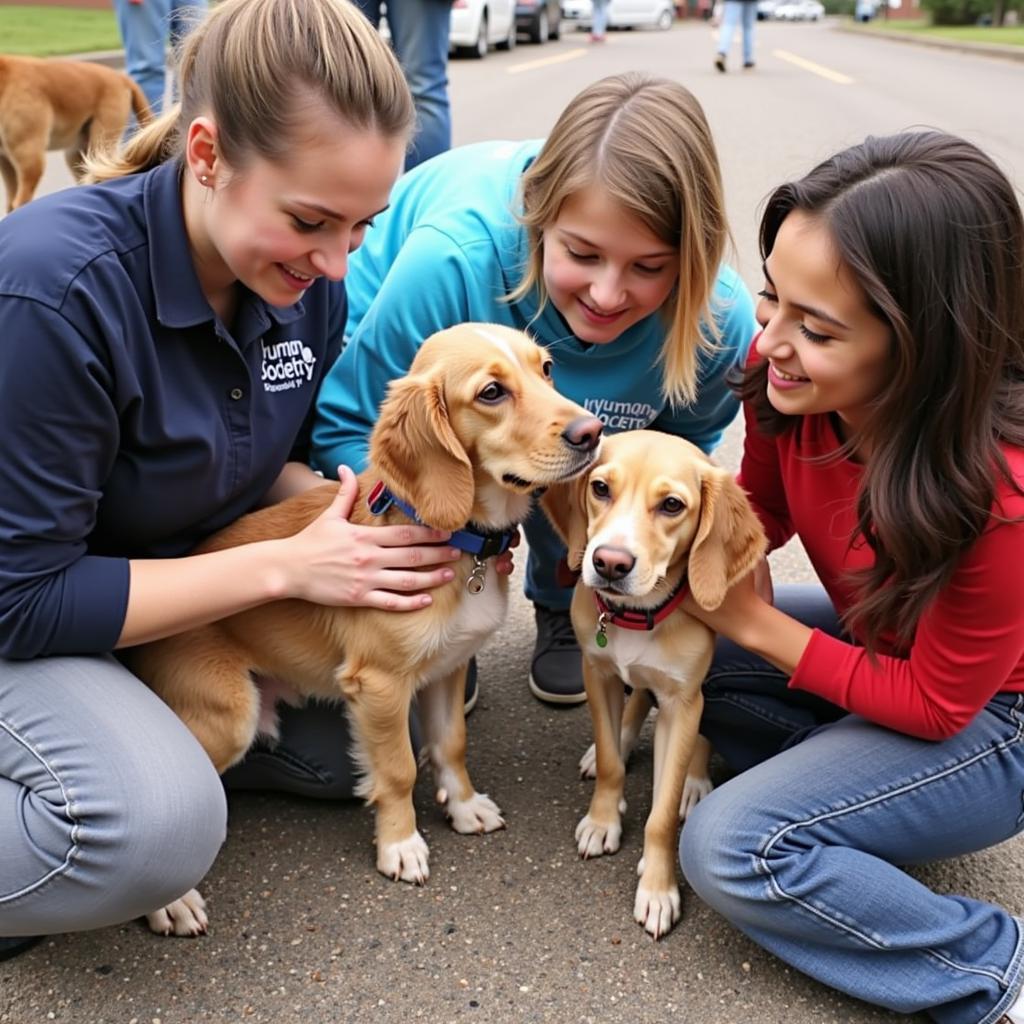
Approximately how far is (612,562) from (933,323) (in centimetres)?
80

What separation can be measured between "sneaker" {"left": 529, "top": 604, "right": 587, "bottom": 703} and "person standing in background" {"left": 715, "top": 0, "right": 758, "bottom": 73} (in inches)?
748

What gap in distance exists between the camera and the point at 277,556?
2.55m

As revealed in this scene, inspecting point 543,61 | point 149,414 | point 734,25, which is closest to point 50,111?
point 149,414

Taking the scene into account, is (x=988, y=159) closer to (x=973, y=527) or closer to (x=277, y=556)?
(x=973, y=527)

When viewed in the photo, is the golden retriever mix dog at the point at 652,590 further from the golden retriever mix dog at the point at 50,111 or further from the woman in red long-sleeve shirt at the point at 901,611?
the golden retriever mix dog at the point at 50,111

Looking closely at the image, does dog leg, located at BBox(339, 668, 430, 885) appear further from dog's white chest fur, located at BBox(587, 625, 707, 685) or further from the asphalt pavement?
dog's white chest fur, located at BBox(587, 625, 707, 685)

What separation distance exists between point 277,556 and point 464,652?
21.2 inches

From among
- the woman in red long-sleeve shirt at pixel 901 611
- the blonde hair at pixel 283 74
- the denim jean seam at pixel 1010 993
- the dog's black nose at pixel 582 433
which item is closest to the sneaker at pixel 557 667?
the woman in red long-sleeve shirt at pixel 901 611

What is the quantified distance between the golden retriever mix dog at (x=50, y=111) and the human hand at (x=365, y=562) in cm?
537

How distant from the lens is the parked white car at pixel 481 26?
68.8ft

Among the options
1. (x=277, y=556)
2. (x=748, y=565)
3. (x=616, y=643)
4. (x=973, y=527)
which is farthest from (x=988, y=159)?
(x=277, y=556)

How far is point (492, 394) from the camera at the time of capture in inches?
99.5

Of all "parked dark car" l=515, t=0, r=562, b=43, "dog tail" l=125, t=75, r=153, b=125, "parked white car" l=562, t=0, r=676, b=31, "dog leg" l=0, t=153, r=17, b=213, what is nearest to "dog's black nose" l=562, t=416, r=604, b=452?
"dog tail" l=125, t=75, r=153, b=125

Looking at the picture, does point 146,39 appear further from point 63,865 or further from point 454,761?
point 63,865
